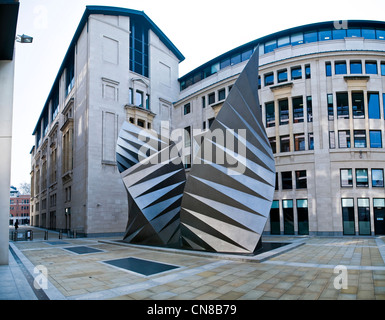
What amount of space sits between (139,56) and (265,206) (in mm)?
33140

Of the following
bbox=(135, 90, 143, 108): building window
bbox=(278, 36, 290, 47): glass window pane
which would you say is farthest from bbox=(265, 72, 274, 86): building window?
bbox=(135, 90, 143, 108): building window

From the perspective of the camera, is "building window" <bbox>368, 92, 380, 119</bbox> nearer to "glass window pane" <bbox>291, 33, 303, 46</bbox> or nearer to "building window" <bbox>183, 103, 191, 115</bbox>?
"glass window pane" <bbox>291, 33, 303, 46</bbox>

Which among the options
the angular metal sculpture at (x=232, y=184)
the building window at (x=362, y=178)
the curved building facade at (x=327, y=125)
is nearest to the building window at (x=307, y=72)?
the curved building facade at (x=327, y=125)

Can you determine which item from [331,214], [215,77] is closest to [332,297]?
[331,214]

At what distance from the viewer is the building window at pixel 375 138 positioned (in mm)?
29406

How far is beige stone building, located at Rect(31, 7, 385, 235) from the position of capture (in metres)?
29.2

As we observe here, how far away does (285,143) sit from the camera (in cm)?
3269

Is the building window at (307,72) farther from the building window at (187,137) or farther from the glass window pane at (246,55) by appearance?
the building window at (187,137)

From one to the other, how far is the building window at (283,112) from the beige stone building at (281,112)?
0.37 ft

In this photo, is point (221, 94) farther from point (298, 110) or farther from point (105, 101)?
point (105, 101)

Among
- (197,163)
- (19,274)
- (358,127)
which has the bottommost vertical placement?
(19,274)

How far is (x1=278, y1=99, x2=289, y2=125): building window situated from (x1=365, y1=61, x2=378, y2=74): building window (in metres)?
8.61
